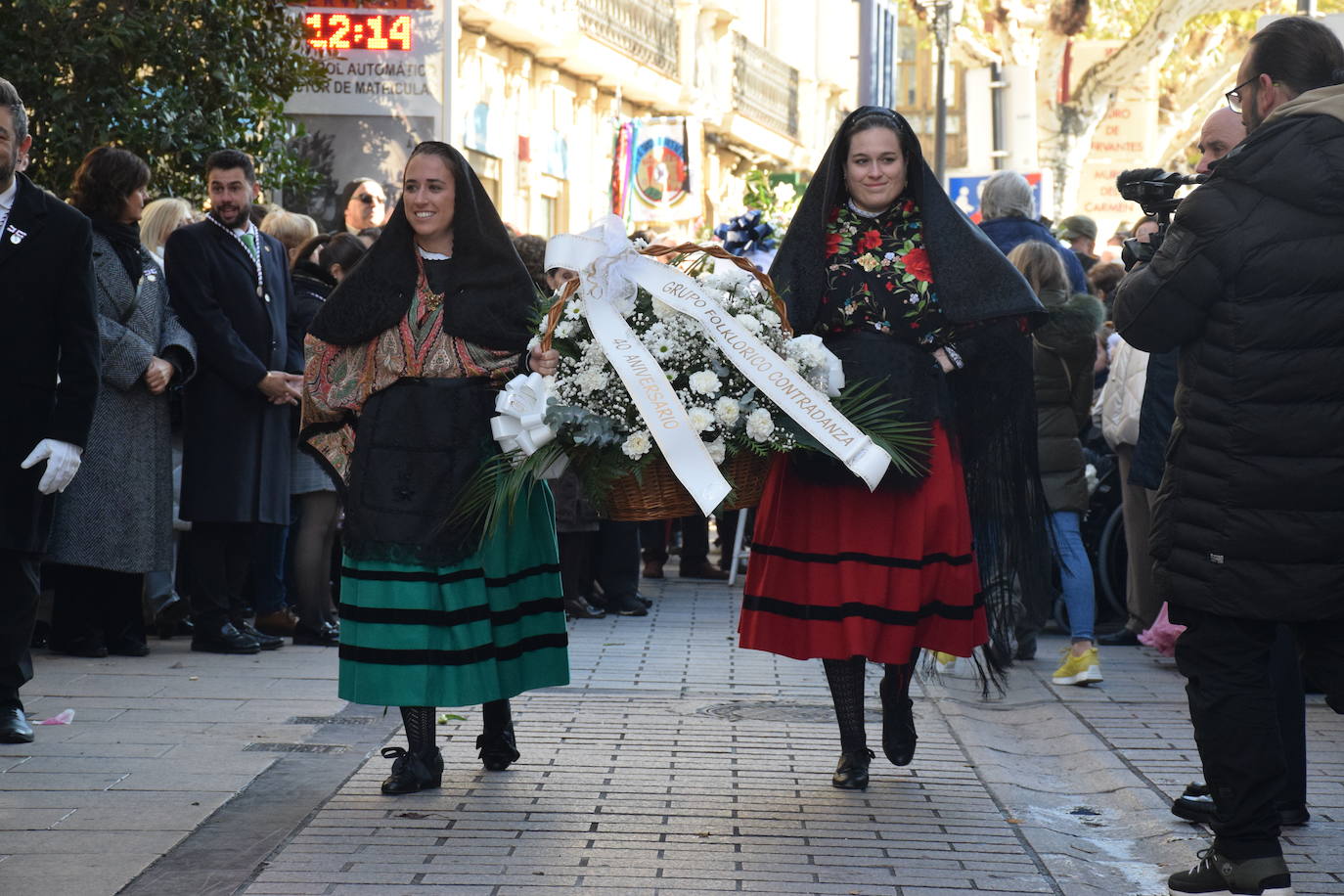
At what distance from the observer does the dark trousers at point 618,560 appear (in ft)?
35.1

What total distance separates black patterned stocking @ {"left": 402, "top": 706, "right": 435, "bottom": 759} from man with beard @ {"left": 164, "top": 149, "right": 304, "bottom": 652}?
117 inches

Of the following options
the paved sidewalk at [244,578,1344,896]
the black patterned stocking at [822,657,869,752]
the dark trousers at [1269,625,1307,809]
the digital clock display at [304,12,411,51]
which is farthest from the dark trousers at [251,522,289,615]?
the digital clock display at [304,12,411,51]

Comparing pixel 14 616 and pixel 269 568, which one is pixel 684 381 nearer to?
pixel 14 616

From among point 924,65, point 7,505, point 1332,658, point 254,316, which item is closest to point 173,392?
point 254,316

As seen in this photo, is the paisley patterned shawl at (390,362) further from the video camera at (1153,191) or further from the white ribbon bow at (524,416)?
the video camera at (1153,191)

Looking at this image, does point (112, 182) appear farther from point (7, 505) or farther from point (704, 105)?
point (704, 105)

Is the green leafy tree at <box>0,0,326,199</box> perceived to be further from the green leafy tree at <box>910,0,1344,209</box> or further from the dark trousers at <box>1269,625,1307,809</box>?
the green leafy tree at <box>910,0,1344,209</box>

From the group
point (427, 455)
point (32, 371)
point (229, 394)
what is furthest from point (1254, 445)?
point (229, 394)

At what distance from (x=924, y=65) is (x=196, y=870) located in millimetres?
71411

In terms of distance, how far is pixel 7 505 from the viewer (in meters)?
6.20

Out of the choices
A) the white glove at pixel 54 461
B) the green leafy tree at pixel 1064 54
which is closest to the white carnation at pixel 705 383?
the white glove at pixel 54 461

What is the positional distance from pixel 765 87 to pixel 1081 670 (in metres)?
29.9

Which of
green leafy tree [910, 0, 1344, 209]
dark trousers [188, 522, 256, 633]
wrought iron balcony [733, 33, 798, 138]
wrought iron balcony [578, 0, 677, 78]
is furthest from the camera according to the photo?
wrought iron balcony [733, 33, 798, 138]

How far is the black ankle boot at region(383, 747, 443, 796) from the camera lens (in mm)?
5680
